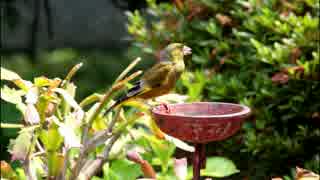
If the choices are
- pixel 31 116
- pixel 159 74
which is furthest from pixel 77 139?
pixel 159 74

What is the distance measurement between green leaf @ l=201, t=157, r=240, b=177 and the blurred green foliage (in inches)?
14.5

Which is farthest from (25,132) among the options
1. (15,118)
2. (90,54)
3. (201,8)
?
(90,54)

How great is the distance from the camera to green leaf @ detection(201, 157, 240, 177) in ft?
9.62

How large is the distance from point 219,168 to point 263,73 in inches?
25.2

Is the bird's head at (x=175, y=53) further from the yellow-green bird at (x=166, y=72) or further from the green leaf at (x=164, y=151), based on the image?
the green leaf at (x=164, y=151)

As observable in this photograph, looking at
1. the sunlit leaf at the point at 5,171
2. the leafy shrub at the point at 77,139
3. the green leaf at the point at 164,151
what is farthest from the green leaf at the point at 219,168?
the sunlit leaf at the point at 5,171

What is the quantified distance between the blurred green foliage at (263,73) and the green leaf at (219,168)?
1.21 ft

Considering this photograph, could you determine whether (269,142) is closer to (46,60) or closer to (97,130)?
(97,130)

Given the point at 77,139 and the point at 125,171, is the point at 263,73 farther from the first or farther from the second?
the point at 77,139

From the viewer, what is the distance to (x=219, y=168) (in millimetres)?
2990

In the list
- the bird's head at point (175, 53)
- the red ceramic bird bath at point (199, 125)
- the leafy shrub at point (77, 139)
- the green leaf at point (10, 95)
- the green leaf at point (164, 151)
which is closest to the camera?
the red ceramic bird bath at point (199, 125)

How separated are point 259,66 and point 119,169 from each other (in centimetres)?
102

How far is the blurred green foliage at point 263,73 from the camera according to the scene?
10.6ft

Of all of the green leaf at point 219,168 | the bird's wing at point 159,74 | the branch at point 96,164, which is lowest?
the green leaf at point 219,168
